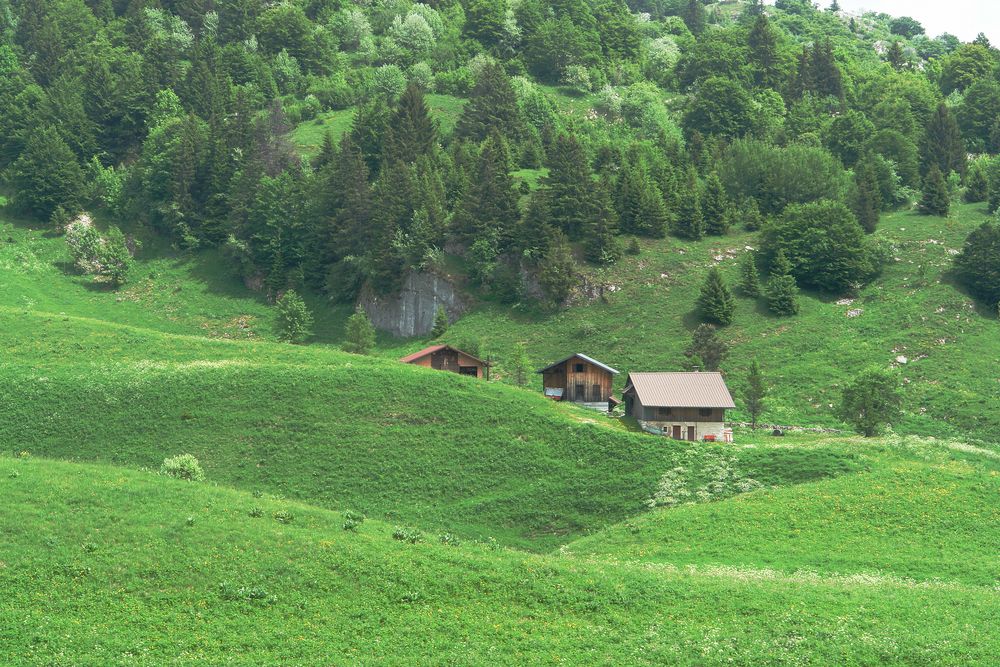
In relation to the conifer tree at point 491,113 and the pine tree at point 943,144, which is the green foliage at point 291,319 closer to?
the conifer tree at point 491,113

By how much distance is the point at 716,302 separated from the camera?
10638 centimetres

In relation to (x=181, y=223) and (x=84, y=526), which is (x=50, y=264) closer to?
(x=181, y=223)

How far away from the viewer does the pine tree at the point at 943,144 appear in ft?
522

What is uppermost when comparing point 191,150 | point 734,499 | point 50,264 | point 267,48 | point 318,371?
point 267,48

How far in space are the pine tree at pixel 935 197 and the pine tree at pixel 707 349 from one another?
5240 centimetres

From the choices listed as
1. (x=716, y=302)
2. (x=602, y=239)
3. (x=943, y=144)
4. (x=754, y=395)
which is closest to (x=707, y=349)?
(x=716, y=302)

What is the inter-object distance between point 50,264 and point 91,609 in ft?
324

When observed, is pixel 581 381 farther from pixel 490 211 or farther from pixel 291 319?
pixel 291 319

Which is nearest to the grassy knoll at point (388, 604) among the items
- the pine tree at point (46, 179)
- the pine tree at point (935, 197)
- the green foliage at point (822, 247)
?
the green foliage at point (822, 247)

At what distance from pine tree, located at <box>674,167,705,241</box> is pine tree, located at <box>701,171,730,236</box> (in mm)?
1417

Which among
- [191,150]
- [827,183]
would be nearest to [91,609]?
[191,150]

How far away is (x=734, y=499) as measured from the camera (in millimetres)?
61688

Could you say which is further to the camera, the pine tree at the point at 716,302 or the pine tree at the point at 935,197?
the pine tree at the point at 935,197

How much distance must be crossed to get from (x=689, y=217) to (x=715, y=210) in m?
4.72
